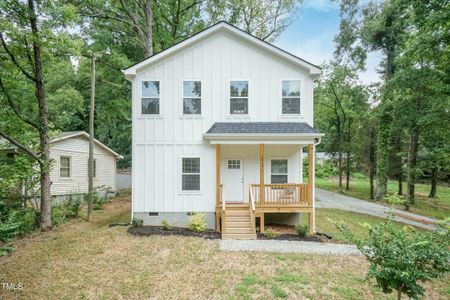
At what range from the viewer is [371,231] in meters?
4.69

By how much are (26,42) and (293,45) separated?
19.5 meters

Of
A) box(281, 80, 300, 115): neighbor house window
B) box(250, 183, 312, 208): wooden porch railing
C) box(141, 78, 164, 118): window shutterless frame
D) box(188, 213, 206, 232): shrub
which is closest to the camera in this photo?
box(188, 213, 206, 232): shrub

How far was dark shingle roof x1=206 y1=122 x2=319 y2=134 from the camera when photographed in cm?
1016

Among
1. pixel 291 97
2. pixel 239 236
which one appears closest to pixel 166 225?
pixel 239 236

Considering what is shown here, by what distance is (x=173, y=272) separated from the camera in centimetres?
670

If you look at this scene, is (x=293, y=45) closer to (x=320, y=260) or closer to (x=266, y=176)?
(x=266, y=176)

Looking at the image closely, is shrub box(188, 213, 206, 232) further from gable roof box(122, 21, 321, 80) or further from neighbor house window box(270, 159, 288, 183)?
gable roof box(122, 21, 321, 80)

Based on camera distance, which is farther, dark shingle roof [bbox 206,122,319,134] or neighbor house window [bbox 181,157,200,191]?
neighbor house window [bbox 181,157,200,191]

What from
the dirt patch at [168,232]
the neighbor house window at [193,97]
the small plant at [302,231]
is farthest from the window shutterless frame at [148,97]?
the small plant at [302,231]

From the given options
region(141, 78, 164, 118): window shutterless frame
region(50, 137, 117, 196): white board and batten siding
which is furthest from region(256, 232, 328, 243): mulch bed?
region(50, 137, 117, 196): white board and batten siding

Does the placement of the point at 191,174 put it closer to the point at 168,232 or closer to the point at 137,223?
the point at 168,232

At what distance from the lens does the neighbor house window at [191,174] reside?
10.8 meters

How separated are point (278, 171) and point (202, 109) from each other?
13.7ft

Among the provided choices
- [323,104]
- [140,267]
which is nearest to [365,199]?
[323,104]
